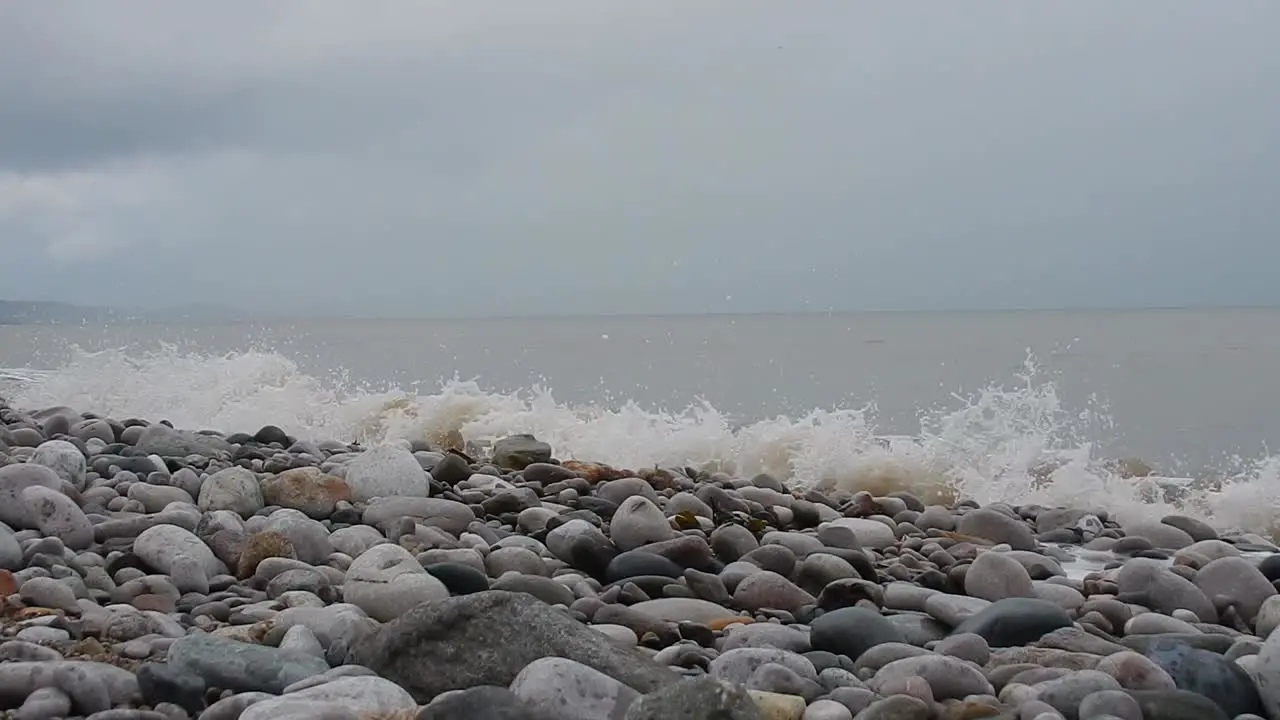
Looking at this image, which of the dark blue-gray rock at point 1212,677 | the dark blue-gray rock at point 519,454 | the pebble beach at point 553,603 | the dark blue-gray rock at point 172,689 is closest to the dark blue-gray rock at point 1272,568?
the pebble beach at point 553,603

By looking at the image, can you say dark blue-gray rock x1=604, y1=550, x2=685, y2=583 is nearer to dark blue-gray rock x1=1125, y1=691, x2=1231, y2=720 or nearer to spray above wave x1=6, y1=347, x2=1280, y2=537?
dark blue-gray rock x1=1125, y1=691, x2=1231, y2=720

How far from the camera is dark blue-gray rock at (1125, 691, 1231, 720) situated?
2.86 meters

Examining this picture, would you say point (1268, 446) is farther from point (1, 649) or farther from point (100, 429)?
point (1, 649)

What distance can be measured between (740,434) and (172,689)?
7.41 metres

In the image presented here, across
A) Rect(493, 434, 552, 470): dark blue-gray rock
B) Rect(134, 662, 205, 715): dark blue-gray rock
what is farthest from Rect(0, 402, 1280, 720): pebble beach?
Rect(493, 434, 552, 470): dark blue-gray rock

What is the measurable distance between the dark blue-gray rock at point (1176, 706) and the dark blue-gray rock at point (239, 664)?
200 centimetres

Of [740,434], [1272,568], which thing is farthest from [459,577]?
[740,434]

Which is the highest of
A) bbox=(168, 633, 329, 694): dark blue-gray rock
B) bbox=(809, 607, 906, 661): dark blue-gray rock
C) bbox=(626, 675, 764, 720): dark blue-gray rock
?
bbox=(626, 675, 764, 720): dark blue-gray rock

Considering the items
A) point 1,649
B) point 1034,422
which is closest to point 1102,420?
point 1034,422

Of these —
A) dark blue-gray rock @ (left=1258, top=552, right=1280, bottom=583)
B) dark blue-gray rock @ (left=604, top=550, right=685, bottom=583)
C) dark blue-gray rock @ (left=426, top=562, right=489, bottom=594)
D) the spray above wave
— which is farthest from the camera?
the spray above wave

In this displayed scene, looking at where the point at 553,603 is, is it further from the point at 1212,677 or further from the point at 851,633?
the point at 1212,677

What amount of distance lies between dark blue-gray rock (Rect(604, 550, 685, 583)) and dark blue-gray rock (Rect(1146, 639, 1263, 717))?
1678mm

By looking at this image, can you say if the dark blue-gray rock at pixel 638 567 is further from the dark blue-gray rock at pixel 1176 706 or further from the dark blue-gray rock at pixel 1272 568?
the dark blue-gray rock at pixel 1272 568

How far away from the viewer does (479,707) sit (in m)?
2.54
